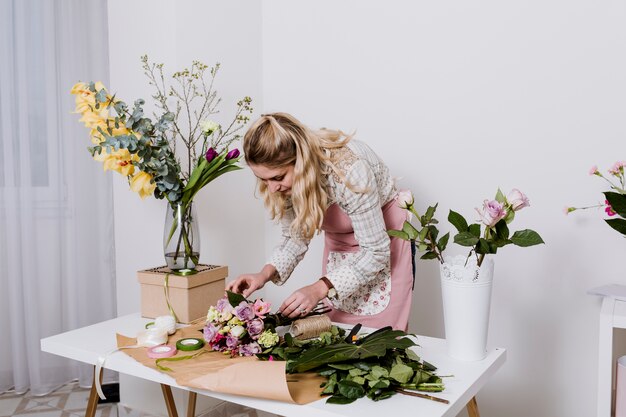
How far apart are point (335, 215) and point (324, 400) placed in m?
0.86

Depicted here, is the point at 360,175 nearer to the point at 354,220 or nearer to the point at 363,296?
the point at 354,220

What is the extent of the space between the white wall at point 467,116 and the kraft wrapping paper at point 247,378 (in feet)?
4.03

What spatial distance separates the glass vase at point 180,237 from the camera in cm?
198

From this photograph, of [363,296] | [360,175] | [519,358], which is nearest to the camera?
[360,175]

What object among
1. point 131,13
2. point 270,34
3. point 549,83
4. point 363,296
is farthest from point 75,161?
point 549,83

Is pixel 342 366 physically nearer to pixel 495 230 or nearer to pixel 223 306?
pixel 223 306

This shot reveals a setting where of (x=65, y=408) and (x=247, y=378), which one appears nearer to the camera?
(x=247, y=378)

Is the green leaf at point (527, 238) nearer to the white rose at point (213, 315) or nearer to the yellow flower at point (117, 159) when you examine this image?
the white rose at point (213, 315)

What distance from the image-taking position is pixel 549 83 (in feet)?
7.30

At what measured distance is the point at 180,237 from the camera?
6.54 ft

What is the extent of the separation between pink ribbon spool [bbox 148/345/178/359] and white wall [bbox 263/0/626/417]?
54.4 inches

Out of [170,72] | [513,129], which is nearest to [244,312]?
[170,72]

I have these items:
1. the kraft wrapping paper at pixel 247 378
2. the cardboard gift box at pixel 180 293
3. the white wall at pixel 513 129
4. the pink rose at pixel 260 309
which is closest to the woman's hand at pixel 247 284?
the cardboard gift box at pixel 180 293

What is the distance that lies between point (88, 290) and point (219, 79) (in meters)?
1.37
